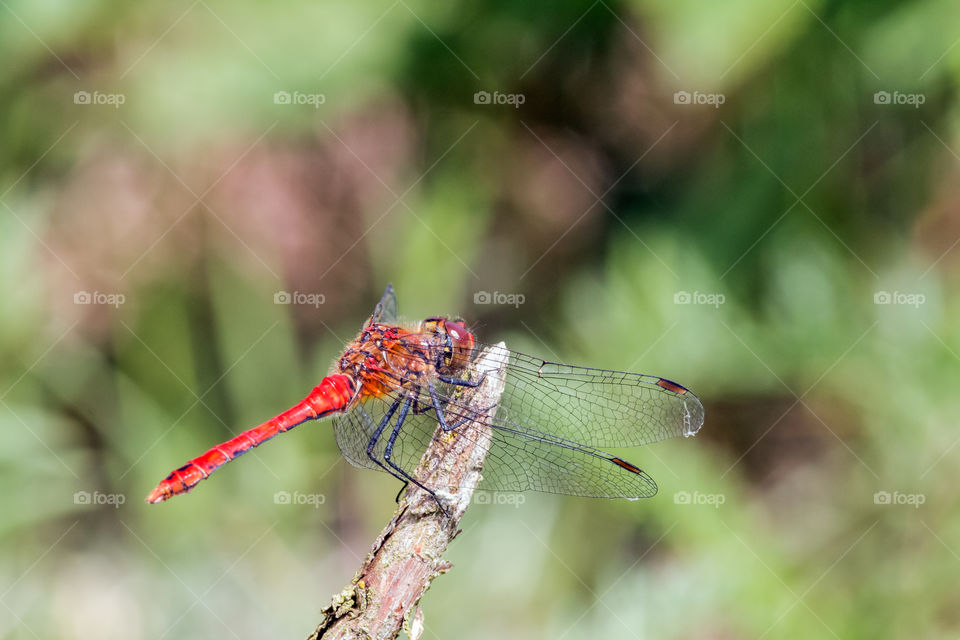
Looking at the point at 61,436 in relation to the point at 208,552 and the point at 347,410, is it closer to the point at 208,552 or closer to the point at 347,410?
the point at 208,552

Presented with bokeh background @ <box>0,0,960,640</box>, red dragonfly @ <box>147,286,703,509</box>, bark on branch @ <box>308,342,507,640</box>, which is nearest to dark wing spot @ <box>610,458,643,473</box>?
red dragonfly @ <box>147,286,703,509</box>

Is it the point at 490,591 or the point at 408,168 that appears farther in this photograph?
the point at 408,168

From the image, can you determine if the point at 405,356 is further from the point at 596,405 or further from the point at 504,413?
the point at 596,405

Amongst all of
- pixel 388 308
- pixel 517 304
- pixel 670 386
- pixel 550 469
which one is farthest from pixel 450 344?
pixel 517 304

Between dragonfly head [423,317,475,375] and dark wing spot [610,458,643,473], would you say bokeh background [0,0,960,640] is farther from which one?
dark wing spot [610,458,643,473]

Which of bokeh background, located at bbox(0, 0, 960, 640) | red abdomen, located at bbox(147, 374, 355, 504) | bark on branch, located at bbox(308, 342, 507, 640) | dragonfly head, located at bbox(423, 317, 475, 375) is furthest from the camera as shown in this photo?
bokeh background, located at bbox(0, 0, 960, 640)

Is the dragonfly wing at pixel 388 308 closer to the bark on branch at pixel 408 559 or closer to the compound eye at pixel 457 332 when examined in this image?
the compound eye at pixel 457 332

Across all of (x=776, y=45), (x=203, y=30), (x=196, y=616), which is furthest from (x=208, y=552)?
(x=776, y=45)

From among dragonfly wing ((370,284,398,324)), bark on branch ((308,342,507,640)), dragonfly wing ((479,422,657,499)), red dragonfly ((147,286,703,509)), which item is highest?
dragonfly wing ((370,284,398,324))
